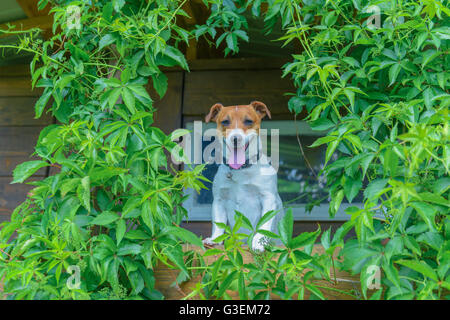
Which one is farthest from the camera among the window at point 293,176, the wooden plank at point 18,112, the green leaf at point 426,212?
the wooden plank at point 18,112

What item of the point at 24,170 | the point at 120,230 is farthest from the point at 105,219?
the point at 24,170

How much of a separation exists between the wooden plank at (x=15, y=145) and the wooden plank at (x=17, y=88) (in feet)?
0.78

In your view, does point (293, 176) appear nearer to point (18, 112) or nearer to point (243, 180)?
point (243, 180)

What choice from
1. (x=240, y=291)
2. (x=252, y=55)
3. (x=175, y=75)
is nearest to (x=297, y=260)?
(x=240, y=291)

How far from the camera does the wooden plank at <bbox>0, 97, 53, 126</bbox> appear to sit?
11.1 ft

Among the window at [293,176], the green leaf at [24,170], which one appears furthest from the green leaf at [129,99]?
the window at [293,176]

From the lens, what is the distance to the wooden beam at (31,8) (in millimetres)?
3104

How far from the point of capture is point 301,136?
131 inches

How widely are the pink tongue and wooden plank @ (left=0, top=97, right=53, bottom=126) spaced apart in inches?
62.1

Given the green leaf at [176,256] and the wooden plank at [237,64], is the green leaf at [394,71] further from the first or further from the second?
the wooden plank at [237,64]

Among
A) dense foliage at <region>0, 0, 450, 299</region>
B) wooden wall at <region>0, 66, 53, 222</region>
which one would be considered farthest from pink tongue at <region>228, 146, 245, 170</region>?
wooden wall at <region>0, 66, 53, 222</region>

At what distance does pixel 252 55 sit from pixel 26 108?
65.1 inches

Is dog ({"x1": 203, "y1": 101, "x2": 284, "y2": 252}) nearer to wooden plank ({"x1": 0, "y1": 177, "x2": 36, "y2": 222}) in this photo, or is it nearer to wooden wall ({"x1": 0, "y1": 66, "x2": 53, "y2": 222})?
wooden wall ({"x1": 0, "y1": 66, "x2": 53, "y2": 222})

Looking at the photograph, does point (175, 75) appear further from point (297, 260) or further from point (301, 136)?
point (297, 260)
